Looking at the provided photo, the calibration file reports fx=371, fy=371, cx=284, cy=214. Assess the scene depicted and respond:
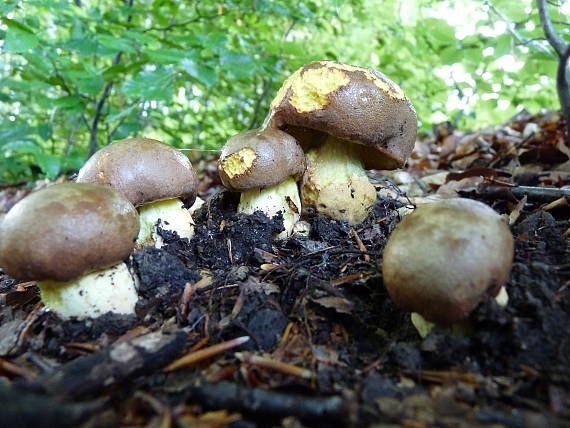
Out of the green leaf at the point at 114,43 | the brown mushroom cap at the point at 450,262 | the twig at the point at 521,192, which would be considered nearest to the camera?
the brown mushroom cap at the point at 450,262

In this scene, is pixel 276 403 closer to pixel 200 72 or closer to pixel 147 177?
pixel 147 177

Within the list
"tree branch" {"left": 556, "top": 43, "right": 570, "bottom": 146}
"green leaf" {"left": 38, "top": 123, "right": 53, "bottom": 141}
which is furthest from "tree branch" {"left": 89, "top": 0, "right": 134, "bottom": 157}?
"tree branch" {"left": 556, "top": 43, "right": 570, "bottom": 146}

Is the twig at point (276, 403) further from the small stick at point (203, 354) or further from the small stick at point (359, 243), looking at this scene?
the small stick at point (359, 243)

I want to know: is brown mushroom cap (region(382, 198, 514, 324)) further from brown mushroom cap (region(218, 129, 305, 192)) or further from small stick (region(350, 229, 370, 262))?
brown mushroom cap (region(218, 129, 305, 192))

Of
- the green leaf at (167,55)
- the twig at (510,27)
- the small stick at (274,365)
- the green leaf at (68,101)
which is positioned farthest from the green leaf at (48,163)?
the twig at (510,27)

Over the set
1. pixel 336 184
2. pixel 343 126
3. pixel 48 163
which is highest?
pixel 343 126

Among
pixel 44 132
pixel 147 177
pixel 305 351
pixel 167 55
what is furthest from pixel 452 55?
pixel 44 132
